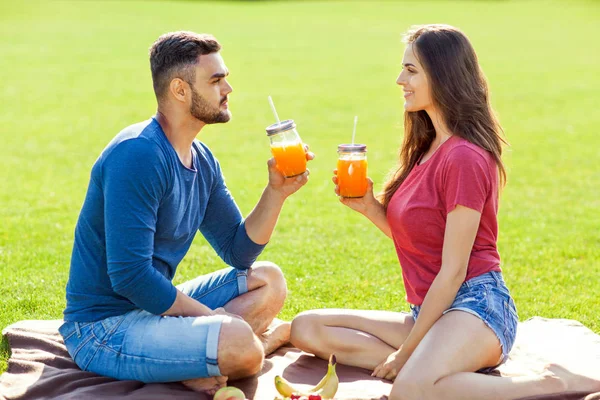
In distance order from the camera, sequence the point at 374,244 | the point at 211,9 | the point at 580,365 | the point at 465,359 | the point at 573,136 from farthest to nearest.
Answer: the point at 211,9 → the point at 573,136 → the point at 374,244 → the point at 580,365 → the point at 465,359

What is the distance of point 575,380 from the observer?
14.8 ft

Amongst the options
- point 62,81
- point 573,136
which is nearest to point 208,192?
point 573,136

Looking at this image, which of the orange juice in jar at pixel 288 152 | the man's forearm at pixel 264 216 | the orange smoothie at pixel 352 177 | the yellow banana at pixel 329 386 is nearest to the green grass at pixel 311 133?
the man's forearm at pixel 264 216

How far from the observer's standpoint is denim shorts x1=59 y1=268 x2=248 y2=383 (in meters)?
4.26

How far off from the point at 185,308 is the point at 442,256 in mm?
1389

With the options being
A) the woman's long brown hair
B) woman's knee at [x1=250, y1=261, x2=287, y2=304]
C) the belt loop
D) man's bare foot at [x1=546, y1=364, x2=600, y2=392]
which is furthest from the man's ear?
man's bare foot at [x1=546, y1=364, x2=600, y2=392]

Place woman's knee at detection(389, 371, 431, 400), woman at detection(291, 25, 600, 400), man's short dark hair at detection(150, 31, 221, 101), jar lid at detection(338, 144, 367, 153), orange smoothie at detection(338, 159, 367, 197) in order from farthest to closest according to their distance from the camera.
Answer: orange smoothie at detection(338, 159, 367, 197), jar lid at detection(338, 144, 367, 153), man's short dark hair at detection(150, 31, 221, 101), woman at detection(291, 25, 600, 400), woman's knee at detection(389, 371, 431, 400)

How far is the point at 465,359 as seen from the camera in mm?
4305

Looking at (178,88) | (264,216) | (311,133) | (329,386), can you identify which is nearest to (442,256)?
(329,386)

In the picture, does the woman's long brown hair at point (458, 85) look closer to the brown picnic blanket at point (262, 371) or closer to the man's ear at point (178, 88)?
the brown picnic blanket at point (262, 371)

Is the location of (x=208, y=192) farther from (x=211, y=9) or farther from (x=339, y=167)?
(x=211, y=9)

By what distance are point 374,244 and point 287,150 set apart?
3412 millimetres

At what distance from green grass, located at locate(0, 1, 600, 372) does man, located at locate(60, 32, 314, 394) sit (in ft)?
3.35

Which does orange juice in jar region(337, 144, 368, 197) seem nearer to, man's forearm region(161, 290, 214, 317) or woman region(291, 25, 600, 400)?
woman region(291, 25, 600, 400)
